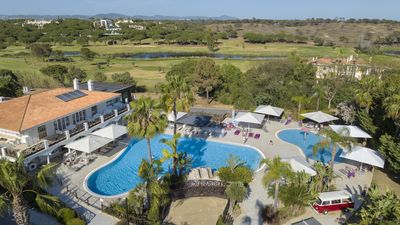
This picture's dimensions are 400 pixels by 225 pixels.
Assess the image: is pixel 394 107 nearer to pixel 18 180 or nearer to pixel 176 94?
pixel 176 94

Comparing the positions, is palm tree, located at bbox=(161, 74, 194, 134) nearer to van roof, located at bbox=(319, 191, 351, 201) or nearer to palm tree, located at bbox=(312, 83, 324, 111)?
van roof, located at bbox=(319, 191, 351, 201)

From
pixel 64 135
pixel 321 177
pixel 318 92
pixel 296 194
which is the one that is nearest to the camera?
pixel 296 194

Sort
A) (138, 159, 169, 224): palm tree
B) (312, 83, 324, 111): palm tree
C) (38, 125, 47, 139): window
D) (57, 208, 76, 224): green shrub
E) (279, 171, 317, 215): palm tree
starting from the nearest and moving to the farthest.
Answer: (57, 208, 76, 224): green shrub → (138, 159, 169, 224): palm tree → (279, 171, 317, 215): palm tree → (38, 125, 47, 139): window → (312, 83, 324, 111): palm tree

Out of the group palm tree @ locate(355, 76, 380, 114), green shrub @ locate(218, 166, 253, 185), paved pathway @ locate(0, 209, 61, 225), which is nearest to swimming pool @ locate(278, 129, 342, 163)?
palm tree @ locate(355, 76, 380, 114)

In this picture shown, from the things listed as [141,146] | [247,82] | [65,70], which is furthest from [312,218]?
[65,70]

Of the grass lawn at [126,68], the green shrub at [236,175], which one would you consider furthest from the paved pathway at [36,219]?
the grass lawn at [126,68]

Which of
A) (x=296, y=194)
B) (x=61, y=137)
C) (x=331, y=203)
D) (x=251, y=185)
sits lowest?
(x=251, y=185)

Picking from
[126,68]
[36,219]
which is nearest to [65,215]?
[36,219]

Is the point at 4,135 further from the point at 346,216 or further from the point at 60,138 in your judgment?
the point at 346,216
